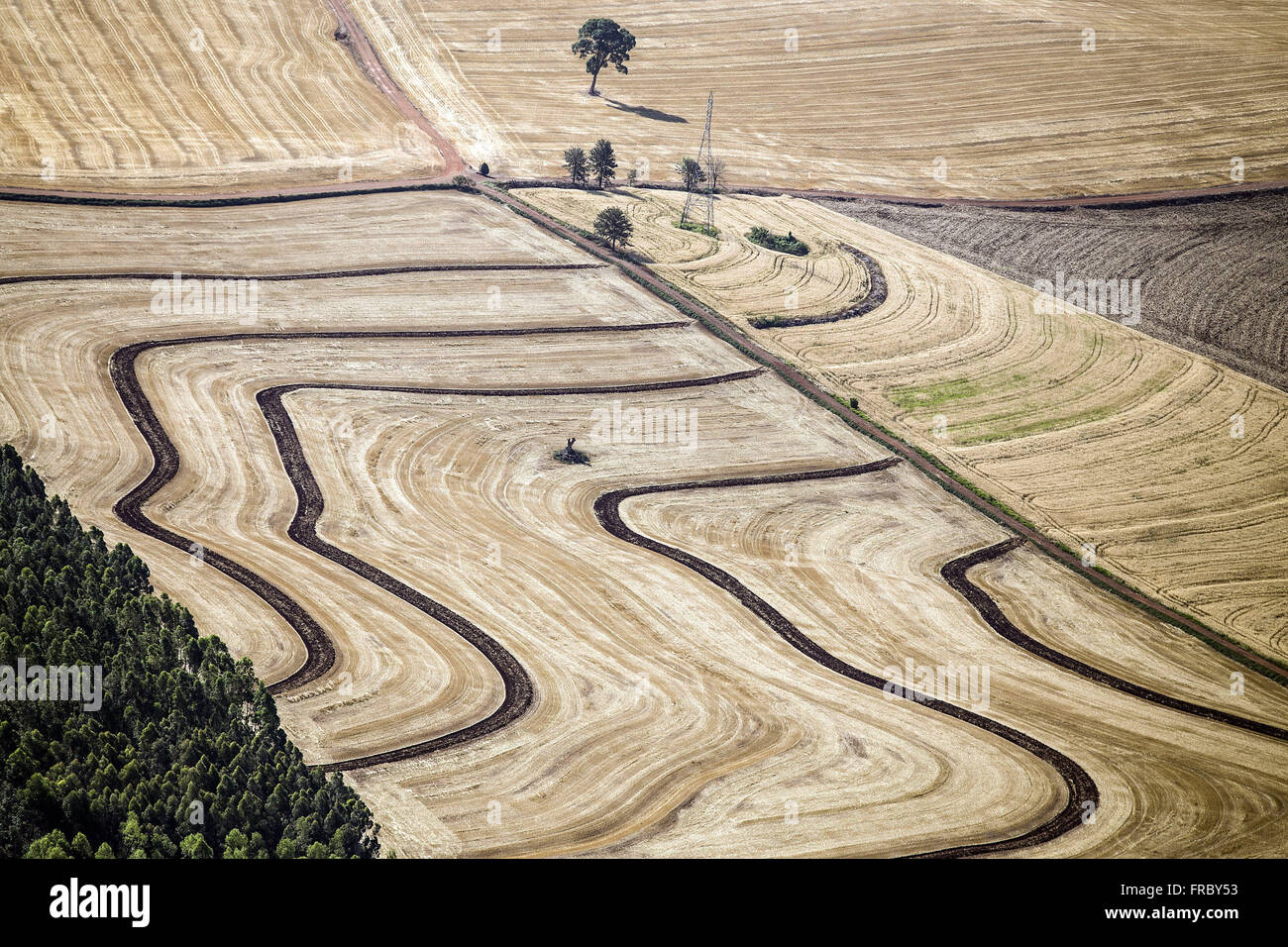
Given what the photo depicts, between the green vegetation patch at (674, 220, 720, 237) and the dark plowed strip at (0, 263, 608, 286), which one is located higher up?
the green vegetation patch at (674, 220, 720, 237)

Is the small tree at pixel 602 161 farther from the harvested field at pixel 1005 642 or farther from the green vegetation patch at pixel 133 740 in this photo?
the green vegetation patch at pixel 133 740

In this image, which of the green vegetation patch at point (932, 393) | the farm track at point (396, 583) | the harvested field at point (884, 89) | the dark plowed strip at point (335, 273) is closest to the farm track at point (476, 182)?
the harvested field at point (884, 89)

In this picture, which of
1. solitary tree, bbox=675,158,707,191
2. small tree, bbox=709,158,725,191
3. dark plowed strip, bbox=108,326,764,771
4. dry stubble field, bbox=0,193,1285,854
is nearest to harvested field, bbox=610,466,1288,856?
dry stubble field, bbox=0,193,1285,854

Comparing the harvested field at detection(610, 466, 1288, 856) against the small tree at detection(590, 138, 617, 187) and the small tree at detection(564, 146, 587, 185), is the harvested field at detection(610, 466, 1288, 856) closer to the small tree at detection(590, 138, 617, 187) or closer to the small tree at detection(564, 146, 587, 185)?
the small tree at detection(590, 138, 617, 187)

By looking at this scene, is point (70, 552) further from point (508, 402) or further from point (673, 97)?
point (673, 97)

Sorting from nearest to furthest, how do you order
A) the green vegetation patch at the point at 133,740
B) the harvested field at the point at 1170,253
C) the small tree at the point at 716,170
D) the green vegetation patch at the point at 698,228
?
the green vegetation patch at the point at 133,740 → the harvested field at the point at 1170,253 → the green vegetation patch at the point at 698,228 → the small tree at the point at 716,170

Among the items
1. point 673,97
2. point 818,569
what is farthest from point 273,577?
point 673,97
